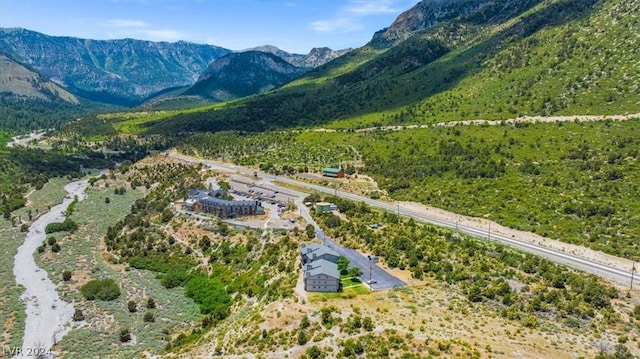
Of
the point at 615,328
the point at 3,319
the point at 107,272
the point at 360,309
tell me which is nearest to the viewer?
the point at 615,328

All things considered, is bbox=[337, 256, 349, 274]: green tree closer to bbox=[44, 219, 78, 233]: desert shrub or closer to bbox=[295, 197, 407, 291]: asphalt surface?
bbox=[295, 197, 407, 291]: asphalt surface

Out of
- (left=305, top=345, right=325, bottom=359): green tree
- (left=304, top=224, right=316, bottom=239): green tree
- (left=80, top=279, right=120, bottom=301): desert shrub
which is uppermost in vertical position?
(left=304, top=224, right=316, bottom=239): green tree

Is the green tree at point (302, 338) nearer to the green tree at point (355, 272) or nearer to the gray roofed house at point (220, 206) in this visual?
the green tree at point (355, 272)

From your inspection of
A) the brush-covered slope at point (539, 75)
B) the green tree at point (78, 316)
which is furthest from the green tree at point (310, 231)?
the brush-covered slope at point (539, 75)

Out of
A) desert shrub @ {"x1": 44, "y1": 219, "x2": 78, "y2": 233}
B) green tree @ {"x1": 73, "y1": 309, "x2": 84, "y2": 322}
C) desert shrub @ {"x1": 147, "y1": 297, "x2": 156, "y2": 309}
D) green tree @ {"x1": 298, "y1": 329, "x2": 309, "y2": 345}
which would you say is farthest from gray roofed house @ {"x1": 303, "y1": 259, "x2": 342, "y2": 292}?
desert shrub @ {"x1": 44, "y1": 219, "x2": 78, "y2": 233}

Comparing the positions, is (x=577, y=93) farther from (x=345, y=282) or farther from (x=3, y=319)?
(x=3, y=319)

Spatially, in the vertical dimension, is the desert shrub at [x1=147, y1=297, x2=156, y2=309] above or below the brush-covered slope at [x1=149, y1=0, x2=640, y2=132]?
below

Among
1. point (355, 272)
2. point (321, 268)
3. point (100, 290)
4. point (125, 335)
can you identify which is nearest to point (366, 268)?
point (355, 272)

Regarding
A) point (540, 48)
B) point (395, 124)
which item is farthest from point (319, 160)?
point (540, 48)

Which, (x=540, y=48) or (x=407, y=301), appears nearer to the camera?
(x=407, y=301)

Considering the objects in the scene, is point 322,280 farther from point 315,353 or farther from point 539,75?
point 539,75
